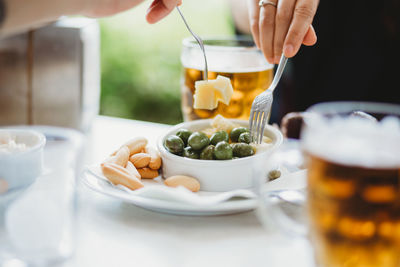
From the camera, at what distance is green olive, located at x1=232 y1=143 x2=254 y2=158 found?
939 mm

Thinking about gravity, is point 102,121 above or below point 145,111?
above

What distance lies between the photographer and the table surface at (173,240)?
743 millimetres

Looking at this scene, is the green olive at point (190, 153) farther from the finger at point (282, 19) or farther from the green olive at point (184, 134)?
the finger at point (282, 19)

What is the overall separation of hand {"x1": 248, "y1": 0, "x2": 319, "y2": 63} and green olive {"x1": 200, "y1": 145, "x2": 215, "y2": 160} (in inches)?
12.1

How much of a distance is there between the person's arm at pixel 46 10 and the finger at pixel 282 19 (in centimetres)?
35

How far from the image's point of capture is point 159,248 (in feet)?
2.56

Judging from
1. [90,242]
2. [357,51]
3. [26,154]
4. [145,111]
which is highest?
[357,51]

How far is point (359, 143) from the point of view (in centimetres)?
55

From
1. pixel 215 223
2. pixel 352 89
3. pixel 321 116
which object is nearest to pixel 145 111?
pixel 352 89

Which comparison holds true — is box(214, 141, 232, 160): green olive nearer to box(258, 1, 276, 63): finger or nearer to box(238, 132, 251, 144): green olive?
box(238, 132, 251, 144): green olive

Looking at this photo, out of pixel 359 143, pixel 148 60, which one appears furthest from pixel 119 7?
pixel 148 60

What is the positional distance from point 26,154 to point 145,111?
308cm

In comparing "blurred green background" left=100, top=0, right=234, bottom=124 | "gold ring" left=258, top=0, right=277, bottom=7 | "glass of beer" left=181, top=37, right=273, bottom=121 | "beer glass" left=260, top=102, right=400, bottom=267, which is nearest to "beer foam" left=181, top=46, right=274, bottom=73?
"glass of beer" left=181, top=37, right=273, bottom=121

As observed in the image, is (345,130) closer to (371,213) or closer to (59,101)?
(371,213)
